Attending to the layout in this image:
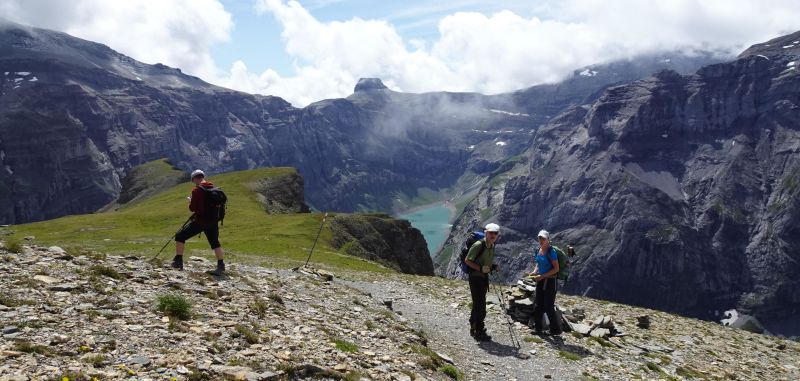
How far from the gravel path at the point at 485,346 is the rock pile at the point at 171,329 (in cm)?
183

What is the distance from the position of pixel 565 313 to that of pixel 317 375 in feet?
63.3

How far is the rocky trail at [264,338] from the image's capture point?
42.4 feet

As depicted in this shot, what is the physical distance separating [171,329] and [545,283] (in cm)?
1693

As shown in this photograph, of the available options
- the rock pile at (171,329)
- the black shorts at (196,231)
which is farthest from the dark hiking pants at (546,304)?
the black shorts at (196,231)

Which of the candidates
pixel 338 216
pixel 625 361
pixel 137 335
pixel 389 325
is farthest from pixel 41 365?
pixel 338 216

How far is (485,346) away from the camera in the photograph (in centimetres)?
2325

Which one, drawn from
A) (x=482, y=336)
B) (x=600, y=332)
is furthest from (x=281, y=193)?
(x=482, y=336)

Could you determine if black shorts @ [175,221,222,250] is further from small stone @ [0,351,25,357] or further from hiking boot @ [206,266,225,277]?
small stone @ [0,351,25,357]

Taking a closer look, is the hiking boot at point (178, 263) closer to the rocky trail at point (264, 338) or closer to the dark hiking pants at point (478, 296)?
the rocky trail at point (264, 338)

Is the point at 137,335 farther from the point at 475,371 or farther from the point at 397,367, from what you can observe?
the point at 475,371

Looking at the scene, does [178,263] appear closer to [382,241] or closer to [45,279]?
[45,279]

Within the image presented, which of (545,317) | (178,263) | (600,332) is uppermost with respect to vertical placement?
(178,263)

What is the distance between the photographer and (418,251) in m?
104

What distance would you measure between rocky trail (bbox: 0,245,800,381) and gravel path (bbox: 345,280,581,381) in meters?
0.08
